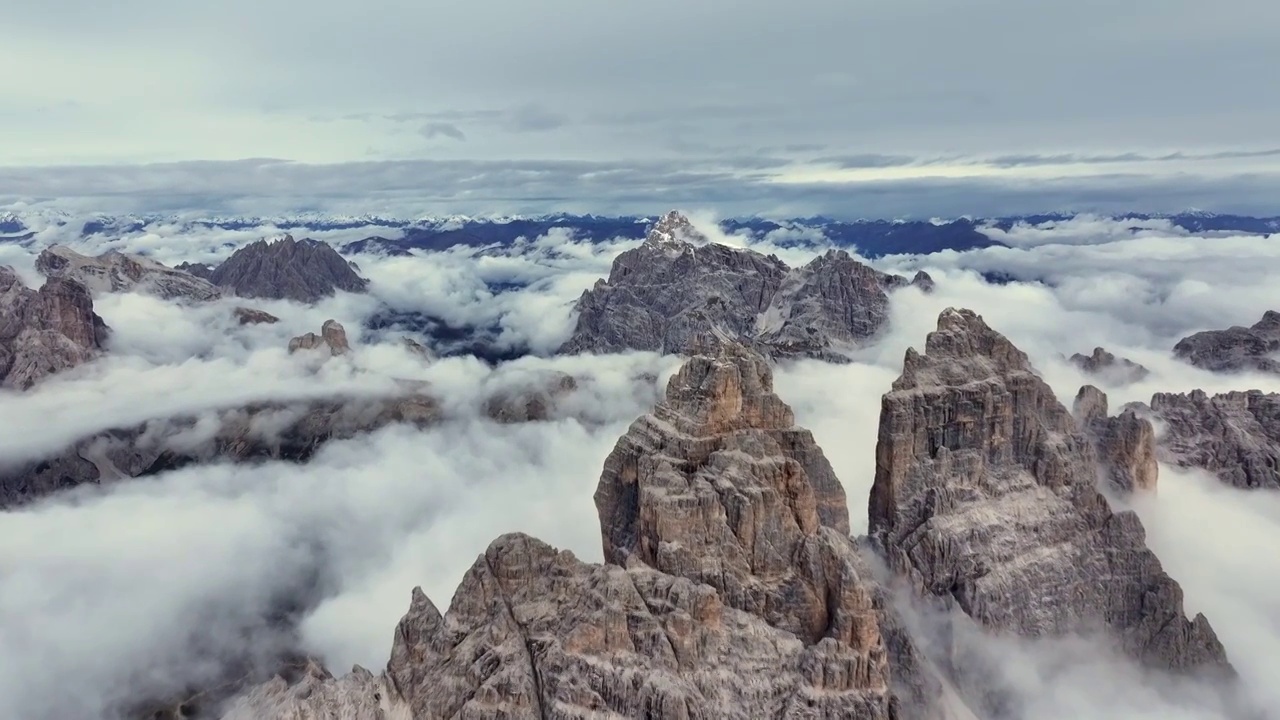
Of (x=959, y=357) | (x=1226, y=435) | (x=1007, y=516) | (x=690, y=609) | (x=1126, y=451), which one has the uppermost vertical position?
(x=959, y=357)

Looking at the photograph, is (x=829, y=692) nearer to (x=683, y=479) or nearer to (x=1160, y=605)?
(x=683, y=479)

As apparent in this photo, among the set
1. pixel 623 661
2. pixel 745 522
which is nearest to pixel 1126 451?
pixel 745 522

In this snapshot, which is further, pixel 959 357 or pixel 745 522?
pixel 959 357

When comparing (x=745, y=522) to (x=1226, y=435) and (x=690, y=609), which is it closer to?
(x=690, y=609)

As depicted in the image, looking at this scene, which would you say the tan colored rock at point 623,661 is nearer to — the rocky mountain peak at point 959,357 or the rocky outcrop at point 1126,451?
the rocky mountain peak at point 959,357

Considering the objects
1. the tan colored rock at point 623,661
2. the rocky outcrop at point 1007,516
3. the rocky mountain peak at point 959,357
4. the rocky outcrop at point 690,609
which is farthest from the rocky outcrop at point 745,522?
the rocky mountain peak at point 959,357

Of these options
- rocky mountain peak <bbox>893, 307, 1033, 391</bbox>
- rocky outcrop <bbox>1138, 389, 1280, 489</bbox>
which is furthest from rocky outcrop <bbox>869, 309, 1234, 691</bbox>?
rocky outcrop <bbox>1138, 389, 1280, 489</bbox>
